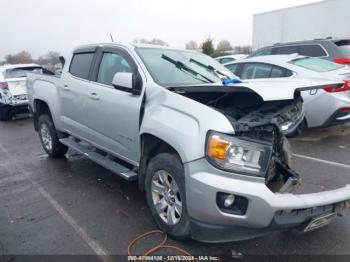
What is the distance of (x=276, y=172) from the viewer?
2883mm

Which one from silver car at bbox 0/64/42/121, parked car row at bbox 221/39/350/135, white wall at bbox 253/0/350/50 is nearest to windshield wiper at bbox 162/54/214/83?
parked car row at bbox 221/39/350/135

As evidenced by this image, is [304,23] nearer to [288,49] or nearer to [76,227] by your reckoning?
[288,49]

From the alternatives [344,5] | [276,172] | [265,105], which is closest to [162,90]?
[265,105]

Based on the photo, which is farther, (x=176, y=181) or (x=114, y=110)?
(x=114, y=110)

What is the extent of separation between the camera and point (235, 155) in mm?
2449

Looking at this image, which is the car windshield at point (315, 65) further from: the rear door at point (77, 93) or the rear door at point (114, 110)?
the rear door at point (77, 93)

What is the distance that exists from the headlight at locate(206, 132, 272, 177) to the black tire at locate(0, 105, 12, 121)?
942 cm

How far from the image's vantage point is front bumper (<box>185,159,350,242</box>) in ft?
7.58

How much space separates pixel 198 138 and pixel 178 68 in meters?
1.46

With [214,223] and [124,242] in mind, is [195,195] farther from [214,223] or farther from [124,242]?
[124,242]

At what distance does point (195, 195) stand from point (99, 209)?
1.67 m

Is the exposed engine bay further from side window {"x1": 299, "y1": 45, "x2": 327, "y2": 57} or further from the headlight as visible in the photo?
side window {"x1": 299, "y1": 45, "x2": 327, "y2": 57}

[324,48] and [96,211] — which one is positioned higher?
[324,48]

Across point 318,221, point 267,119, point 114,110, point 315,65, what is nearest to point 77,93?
point 114,110
